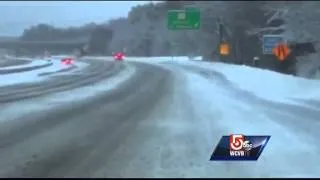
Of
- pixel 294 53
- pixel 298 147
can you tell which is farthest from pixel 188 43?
pixel 298 147

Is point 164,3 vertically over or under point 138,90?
over

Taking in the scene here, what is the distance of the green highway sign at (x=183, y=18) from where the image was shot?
124 ft

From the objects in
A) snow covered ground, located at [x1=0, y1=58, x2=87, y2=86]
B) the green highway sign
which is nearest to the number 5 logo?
snow covered ground, located at [x1=0, y1=58, x2=87, y2=86]

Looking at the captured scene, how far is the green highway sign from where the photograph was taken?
37.8 m

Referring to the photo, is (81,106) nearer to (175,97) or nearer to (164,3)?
(175,97)

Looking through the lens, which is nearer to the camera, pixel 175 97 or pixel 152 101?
pixel 152 101

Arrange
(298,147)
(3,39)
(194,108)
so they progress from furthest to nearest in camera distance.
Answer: (194,108) → (298,147) → (3,39)

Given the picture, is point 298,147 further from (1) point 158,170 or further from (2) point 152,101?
(2) point 152,101

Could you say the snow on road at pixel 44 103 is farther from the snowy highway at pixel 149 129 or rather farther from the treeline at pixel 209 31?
the treeline at pixel 209 31

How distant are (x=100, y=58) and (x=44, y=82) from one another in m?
34.7

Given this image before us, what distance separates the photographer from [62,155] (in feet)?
30.9

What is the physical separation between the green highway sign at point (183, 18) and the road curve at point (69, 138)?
18.9m

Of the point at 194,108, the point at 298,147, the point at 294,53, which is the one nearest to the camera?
the point at 298,147

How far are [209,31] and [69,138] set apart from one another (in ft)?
131
